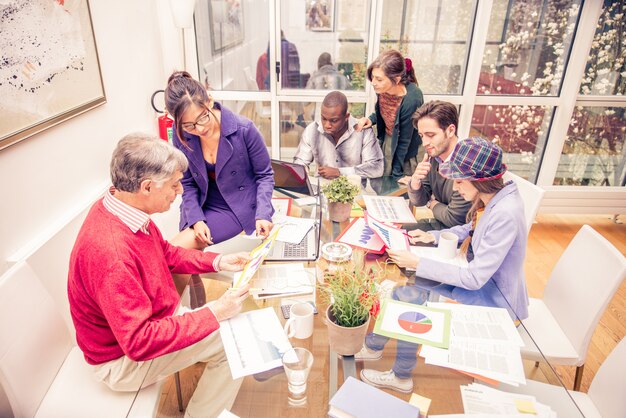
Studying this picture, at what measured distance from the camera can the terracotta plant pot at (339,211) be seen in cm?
214

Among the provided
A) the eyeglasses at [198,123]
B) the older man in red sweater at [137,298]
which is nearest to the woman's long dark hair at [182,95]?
the eyeglasses at [198,123]

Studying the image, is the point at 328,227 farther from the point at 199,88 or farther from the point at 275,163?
the point at 199,88

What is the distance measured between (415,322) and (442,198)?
1.16 meters

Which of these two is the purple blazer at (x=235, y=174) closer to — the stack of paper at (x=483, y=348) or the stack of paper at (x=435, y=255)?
the stack of paper at (x=435, y=255)

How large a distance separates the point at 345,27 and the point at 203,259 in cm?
299

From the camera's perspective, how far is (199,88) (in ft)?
6.31

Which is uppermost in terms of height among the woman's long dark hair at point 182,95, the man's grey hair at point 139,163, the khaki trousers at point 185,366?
the woman's long dark hair at point 182,95

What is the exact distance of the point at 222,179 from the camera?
2256 millimetres

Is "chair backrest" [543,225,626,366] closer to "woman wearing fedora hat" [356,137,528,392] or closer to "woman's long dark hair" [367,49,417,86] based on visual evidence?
"woman wearing fedora hat" [356,137,528,392]

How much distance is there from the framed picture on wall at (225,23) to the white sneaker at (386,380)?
3656mm

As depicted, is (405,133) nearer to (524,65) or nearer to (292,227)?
(292,227)

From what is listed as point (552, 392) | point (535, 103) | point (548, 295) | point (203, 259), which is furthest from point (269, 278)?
point (535, 103)

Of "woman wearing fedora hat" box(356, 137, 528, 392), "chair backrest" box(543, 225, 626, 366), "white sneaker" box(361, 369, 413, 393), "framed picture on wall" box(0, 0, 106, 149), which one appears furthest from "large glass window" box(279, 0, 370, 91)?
"white sneaker" box(361, 369, 413, 393)

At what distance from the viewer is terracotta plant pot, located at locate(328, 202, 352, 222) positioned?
84.4 inches
